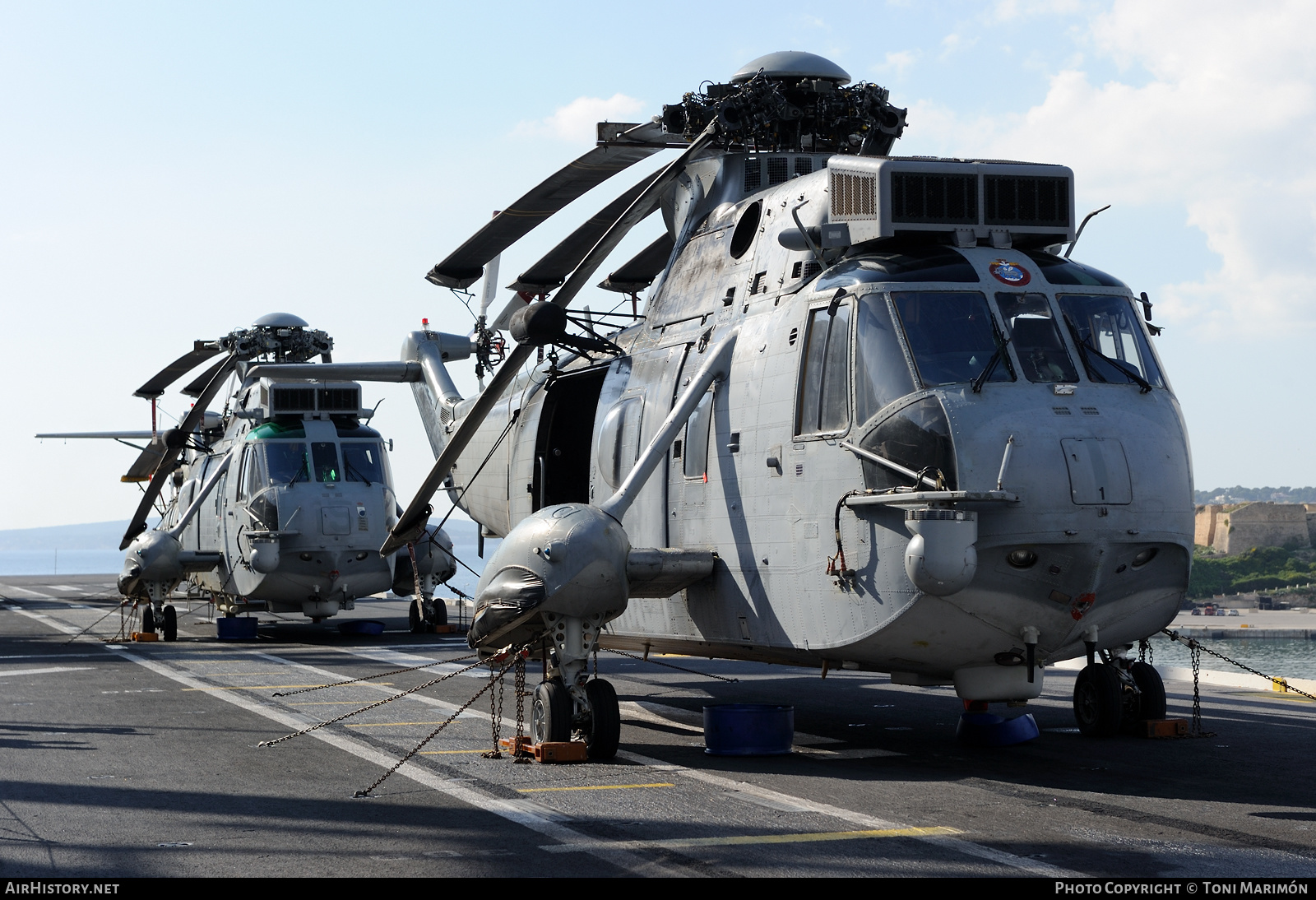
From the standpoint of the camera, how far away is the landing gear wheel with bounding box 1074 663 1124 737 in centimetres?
1174

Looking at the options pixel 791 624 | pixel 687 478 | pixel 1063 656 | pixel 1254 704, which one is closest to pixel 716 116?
pixel 687 478

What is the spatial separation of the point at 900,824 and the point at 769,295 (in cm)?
492

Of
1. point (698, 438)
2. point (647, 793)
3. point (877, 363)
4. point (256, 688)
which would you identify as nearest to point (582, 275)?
point (698, 438)

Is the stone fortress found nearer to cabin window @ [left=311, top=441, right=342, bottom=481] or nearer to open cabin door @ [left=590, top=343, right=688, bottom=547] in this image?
cabin window @ [left=311, top=441, right=342, bottom=481]

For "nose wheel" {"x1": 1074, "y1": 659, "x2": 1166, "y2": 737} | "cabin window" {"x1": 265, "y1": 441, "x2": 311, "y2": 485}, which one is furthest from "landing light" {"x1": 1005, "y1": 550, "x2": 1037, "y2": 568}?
"cabin window" {"x1": 265, "y1": 441, "x2": 311, "y2": 485}

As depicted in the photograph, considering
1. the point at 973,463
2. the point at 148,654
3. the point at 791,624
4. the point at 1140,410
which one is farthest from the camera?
the point at 148,654

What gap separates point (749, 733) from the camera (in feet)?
38.4

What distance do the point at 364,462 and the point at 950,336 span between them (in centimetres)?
2031

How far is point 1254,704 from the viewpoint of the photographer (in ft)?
51.8

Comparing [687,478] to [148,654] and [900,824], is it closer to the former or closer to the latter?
[900,824]

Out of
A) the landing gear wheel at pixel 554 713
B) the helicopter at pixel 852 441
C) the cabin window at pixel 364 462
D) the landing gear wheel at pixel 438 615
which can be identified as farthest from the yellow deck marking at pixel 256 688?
the landing gear wheel at pixel 438 615

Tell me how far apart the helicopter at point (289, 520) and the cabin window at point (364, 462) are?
24 mm

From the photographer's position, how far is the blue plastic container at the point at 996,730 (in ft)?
40.0

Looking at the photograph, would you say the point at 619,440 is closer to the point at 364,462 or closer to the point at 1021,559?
the point at 1021,559
